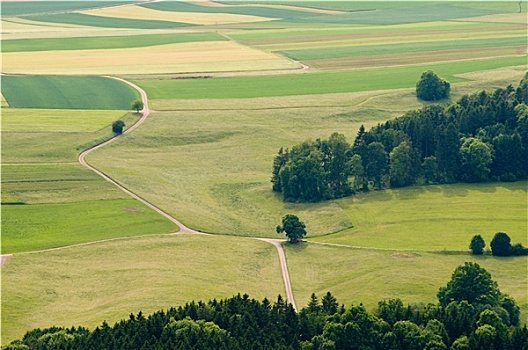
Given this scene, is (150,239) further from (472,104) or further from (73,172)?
(472,104)

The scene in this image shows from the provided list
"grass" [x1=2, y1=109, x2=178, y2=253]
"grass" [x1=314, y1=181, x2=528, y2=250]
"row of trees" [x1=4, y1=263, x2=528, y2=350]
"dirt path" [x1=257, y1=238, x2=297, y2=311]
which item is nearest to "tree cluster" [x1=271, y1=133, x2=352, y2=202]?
"grass" [x1=314, y1=181, x2=528, y2=250]

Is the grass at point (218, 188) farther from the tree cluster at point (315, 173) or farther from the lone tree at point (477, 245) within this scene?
the tree cluster at point (315, 173)

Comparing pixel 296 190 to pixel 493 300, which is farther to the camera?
pixel 296 190

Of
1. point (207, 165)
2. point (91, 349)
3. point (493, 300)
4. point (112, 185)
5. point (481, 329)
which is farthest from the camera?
point (207, 165)

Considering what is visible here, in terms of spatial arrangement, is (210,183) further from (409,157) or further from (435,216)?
(435,216)

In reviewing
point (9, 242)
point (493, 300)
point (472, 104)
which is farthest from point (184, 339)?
point (472, 104)

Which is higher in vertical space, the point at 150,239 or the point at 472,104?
the point at 472,104
